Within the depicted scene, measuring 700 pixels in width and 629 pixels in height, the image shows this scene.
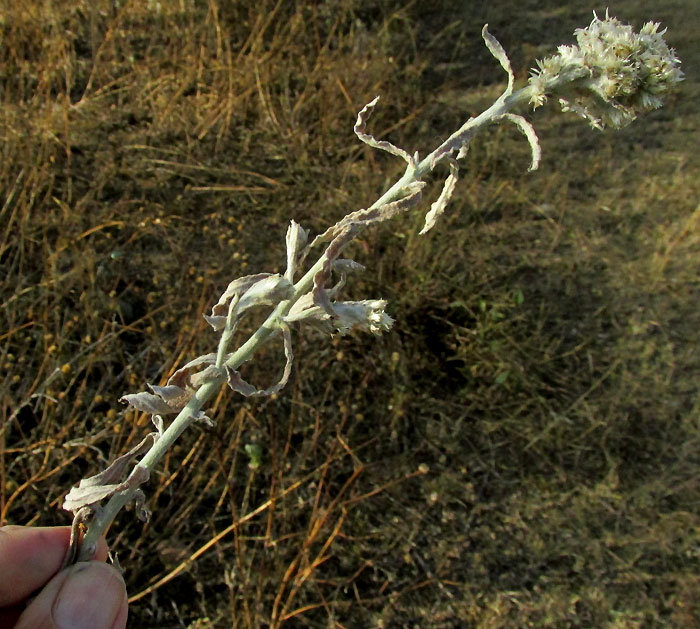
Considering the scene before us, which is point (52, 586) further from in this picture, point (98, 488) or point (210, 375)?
point (210, 375)

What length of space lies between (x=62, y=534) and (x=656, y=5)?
4.76 metres

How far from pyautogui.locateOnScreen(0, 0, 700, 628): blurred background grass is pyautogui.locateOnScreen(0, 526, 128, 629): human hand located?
789 mm

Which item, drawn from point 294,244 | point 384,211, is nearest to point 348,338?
point 294,244

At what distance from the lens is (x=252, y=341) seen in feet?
3.06

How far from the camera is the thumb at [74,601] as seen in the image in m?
1.03

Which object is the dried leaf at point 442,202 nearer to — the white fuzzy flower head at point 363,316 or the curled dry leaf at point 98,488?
the white fuzzy flower head at point 363,316

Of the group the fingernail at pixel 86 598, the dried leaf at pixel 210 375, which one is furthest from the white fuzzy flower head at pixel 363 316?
the fingernail at pixel 86 598

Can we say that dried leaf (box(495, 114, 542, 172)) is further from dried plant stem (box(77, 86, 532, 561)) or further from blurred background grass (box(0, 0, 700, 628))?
blurred background grass (box(0, 0, 700, 628))

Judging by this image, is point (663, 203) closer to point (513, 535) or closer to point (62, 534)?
point (513, 535)

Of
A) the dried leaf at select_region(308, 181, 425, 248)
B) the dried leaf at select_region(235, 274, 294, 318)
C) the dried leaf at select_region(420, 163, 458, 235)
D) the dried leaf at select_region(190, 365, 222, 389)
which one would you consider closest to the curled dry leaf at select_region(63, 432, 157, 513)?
the dried leaf at select_region(190, 365, 222, 389)

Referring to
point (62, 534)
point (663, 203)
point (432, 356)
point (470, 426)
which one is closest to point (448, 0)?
point (663, 203)

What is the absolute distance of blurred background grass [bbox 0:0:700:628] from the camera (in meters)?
2.12

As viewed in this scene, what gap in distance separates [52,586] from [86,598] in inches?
2.5

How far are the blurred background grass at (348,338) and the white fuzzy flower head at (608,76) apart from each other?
4.92ft
